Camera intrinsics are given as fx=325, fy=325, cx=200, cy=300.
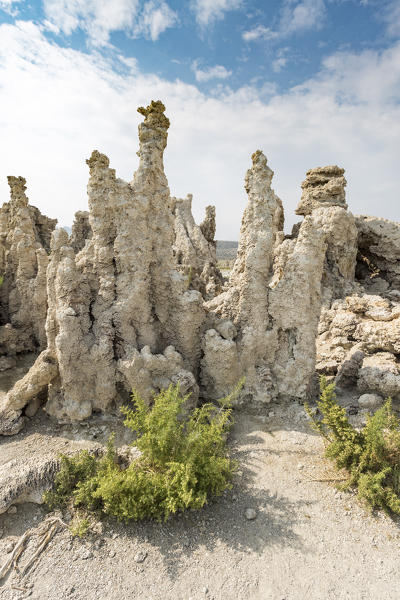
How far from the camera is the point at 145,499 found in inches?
166

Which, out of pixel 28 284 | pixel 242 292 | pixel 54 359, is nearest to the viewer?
pixel 54 359

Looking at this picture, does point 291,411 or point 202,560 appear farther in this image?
point 291,411

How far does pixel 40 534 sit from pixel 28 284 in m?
7.71

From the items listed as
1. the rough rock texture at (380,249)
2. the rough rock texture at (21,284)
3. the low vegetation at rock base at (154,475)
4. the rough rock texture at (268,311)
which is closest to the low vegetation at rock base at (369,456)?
the low vegetation at rock base at (154,475)

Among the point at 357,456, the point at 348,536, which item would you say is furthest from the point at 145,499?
the point at 357,456

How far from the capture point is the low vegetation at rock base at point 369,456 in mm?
4531

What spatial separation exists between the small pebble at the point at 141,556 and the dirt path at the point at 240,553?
1cm

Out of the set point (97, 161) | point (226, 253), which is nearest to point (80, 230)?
point (97, 161)

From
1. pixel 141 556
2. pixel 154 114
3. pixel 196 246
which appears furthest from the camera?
pixel 196 246

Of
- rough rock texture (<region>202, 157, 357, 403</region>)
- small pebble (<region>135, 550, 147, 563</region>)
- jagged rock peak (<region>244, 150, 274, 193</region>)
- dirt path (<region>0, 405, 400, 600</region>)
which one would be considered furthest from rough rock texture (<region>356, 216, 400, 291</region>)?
small pebble (<region>135, 550, 147, 563</region>)

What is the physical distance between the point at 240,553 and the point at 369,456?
90.5 inches

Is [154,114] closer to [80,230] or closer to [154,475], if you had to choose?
[154,475]

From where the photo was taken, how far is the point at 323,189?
43.8 ft

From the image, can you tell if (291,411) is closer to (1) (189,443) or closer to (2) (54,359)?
(1) (189,443)
